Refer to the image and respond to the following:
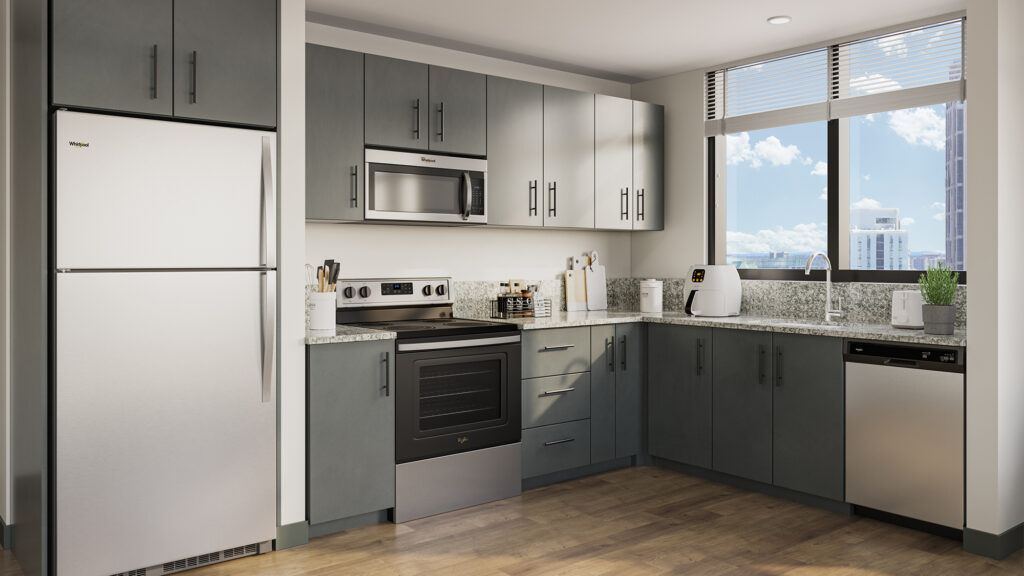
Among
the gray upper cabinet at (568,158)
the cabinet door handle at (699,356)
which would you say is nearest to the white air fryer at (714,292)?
the cabinet door handle at (699,356)

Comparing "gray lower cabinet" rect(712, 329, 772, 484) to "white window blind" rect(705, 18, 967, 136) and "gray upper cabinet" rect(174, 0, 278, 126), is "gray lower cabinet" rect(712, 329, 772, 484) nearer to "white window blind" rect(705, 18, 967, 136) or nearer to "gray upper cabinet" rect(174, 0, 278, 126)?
"white window blind" rect(705, 18, 967, 136)

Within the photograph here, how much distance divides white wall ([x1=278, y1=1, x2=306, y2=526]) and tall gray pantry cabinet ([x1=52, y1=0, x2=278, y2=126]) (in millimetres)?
67

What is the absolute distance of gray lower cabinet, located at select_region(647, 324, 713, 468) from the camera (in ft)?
14.1

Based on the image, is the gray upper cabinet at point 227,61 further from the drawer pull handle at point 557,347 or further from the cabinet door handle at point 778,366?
the cabinet door handle at point 778,366

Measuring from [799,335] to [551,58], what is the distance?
216 centimetres

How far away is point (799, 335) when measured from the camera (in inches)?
152

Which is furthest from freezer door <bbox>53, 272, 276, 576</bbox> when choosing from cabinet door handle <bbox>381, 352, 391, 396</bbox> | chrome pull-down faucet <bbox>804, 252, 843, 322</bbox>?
chrome pull-down faucet <bbox>804, 252, 843, 322</bbox>

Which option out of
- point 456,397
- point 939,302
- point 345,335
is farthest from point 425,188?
point 939,302

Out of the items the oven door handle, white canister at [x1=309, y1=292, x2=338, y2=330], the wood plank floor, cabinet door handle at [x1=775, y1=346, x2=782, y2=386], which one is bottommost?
the wood plank floor

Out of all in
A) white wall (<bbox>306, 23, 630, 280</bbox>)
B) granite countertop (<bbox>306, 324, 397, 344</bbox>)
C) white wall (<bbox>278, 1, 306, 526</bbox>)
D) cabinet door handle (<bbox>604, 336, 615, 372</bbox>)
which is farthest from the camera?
cabinet door handle (<bbox>604, 336, 615, 372</bbox>)

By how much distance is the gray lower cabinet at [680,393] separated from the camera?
4305 millimetres
